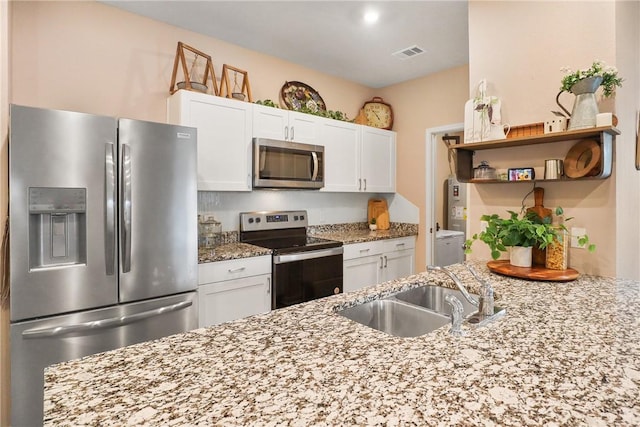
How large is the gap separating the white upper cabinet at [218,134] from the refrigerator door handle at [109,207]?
28.5 inches

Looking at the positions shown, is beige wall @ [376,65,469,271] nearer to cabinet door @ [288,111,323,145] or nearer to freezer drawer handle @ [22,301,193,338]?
cabinet door @ [288,111,323,145]

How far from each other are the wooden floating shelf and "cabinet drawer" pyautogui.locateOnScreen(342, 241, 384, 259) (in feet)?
4.26

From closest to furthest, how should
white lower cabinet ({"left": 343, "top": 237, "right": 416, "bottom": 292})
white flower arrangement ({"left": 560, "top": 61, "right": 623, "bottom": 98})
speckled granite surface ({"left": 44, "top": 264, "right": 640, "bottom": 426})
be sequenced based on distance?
speckled granite surface ({"left": 44, "top": 264, "right": 640, "bottom": 426}) < white flower arrangement ({"left": 560, "top": 61, "right": 623, "bottom": 98}) < white lower cabinet ({"left": 343, "top": 237, "right": 416, "bottom": 292})

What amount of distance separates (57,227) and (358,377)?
Answer: 5.83ft

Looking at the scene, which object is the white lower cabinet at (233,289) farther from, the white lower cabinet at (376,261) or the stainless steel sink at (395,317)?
the stainless steel sink at (395,317)

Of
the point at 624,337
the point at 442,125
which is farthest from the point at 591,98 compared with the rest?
the point at 442,125

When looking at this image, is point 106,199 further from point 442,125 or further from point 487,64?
point 442,125

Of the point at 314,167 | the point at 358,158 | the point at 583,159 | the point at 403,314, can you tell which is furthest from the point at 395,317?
the point at 358,158

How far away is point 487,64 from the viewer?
2.15m

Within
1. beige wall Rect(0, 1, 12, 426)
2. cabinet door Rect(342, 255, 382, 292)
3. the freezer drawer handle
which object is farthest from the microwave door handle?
beige wall Rect(0, 1, 12, 426)

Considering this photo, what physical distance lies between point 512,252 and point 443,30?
1.96m

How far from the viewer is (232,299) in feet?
8.07

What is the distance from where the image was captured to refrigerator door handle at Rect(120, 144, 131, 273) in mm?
1896

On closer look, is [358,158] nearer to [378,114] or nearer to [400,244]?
[378,114]
